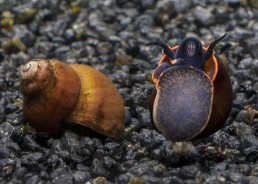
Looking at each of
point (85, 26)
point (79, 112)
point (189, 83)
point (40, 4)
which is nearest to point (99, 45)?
point (85, 26)

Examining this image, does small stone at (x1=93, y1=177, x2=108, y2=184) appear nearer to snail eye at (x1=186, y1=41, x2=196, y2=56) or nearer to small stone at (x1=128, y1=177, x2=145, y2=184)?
small stone at (x1=128, y1=177, x2=145, y2=184)

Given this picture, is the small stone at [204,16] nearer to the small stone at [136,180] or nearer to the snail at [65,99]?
the snail at [65,99]

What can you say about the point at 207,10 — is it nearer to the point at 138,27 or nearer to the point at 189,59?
the point at 138,27

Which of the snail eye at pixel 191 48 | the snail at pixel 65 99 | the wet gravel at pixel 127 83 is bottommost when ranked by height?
the wet gravel at pixel 127 83

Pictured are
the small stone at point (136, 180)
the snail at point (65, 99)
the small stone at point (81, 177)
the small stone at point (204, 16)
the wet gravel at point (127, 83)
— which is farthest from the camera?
the small stone at point (204, 16)

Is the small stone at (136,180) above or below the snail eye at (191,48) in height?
below

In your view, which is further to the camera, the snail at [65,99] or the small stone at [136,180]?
the snail at [65,99]

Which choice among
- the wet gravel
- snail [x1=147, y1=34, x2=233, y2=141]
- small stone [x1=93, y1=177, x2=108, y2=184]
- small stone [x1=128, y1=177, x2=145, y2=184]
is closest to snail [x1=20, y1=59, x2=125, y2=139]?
the wet gravel

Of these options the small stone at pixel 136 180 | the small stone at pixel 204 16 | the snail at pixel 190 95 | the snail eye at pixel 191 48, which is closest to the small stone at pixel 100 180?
the small stone at pixel 136 180
